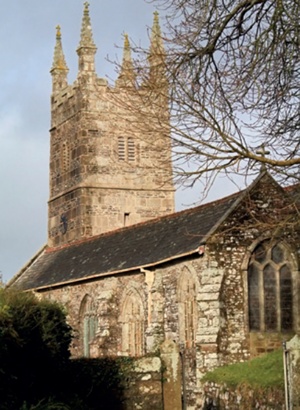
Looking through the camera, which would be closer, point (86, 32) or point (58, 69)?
point (86, 32)

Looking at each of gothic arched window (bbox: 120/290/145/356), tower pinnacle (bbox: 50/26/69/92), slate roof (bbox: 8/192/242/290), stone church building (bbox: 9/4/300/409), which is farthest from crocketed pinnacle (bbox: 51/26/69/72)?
gothic arched window (bbox: 120/290/145/356)

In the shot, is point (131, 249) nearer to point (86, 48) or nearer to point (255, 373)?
point (255, 373)

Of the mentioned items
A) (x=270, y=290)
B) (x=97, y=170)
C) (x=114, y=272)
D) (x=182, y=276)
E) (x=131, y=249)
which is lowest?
(x=270, y=290)

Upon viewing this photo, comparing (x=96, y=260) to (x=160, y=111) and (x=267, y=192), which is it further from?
(x=160, y=111)

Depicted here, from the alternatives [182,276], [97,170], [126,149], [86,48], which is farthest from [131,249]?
[86,48]

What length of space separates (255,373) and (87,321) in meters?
14.6

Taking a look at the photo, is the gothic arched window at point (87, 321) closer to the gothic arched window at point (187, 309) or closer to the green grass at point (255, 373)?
the gothic arched window at point (187, 309)

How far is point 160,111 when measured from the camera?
1584 cm

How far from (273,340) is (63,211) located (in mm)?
24679

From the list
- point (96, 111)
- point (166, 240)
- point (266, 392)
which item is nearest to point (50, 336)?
point (266, 392)

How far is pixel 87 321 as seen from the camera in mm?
34875

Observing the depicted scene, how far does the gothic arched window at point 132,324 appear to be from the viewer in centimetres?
3092

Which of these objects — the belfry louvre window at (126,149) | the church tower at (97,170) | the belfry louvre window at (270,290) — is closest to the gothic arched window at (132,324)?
the belfry louvre window at (270,290)

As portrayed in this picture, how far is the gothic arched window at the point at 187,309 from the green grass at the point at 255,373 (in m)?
2.91
